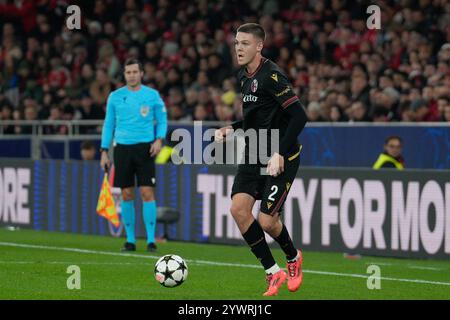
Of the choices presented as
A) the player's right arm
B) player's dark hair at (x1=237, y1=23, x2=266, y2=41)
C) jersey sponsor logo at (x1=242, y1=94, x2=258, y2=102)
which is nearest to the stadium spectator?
the player's right arm

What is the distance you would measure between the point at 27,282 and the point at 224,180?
5.82 meters

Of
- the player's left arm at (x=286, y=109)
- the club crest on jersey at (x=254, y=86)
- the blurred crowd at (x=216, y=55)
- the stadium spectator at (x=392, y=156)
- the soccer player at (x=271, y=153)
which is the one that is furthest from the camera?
the blurred crowd at (x=216, y=55)

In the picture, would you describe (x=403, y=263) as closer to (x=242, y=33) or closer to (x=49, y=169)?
(x=242, y=33)

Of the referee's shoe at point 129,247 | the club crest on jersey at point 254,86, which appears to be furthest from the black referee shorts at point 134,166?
the club crest on jersey at point 254,86

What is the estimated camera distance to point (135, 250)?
45.5ft

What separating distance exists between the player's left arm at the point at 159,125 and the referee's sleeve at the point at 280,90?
13.8 feet

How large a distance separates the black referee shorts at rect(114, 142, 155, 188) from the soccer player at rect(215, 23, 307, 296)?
403cm

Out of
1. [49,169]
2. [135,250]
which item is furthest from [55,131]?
[135,250]

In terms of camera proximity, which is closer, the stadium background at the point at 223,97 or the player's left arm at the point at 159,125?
the player's left arm at the point at 159,125

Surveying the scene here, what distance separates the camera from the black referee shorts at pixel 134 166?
13.7 metres

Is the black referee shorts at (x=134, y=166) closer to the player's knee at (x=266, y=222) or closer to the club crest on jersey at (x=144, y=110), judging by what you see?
the club crest on jersey at (x=144, y=110)

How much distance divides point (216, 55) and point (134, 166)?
8.02 metres

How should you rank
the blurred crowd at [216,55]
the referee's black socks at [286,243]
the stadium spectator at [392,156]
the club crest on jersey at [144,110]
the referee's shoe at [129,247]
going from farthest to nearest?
the blurred crowd at [216,55]
the stadium spectator at [392,156]
the referee's shoe at [129,247]
the club crest on jersey at [144,110]
the referee's black socks at [286,243]

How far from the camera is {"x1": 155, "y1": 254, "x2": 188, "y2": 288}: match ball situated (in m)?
9.86
